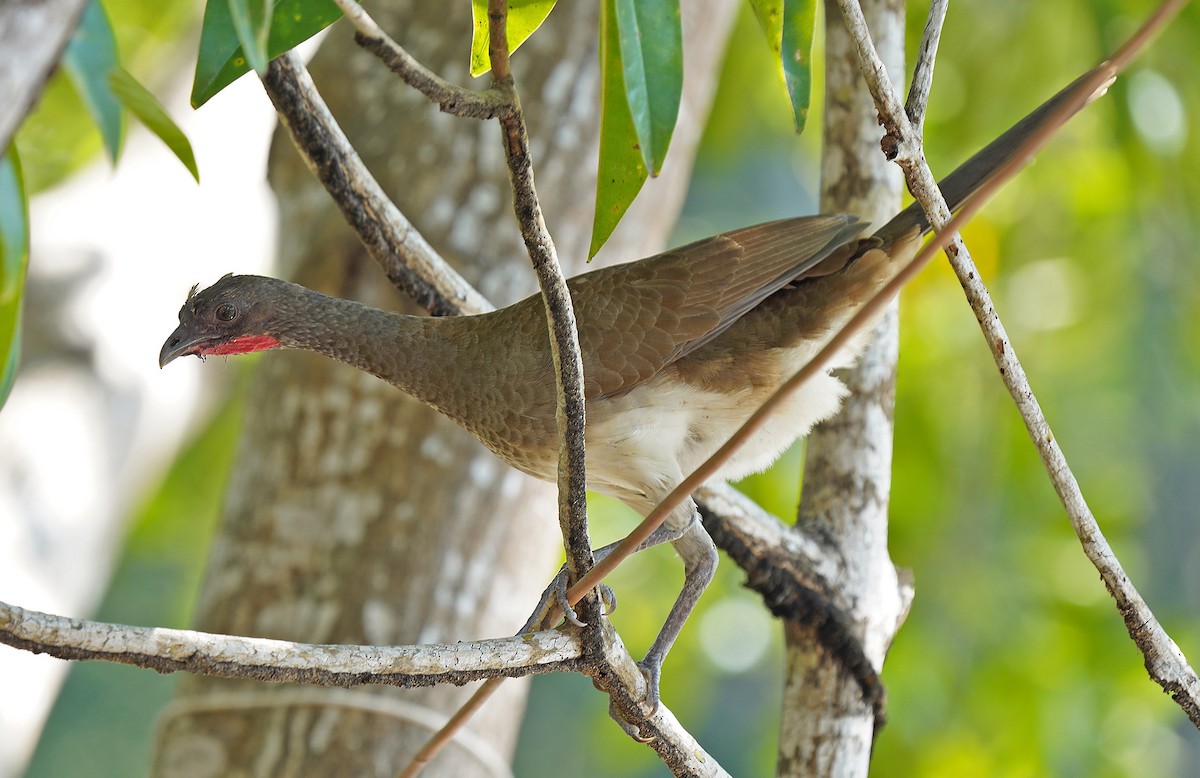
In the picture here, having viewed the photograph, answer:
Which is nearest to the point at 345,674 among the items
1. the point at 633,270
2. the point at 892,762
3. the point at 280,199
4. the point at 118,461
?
the point at 633,270

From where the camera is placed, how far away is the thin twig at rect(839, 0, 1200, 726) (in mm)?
1294

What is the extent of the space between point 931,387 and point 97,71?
11.5 feet

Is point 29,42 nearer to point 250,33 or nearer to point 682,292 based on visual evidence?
point 250,33

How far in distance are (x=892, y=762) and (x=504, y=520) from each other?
1.68 metres

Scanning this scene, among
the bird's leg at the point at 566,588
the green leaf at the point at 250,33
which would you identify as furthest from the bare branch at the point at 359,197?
the green leaf at the point at 250,33

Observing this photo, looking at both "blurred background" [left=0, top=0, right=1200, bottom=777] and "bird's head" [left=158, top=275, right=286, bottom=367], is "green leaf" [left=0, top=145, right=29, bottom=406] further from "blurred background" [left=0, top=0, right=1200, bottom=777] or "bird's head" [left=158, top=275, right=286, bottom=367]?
"blurred background" [left=0, top=0, right=1200, bottom=777]

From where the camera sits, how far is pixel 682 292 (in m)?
1.75

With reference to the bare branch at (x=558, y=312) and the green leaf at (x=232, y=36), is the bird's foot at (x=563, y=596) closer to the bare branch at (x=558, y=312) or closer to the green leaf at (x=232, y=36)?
the bare branch at (x=558, y=312)

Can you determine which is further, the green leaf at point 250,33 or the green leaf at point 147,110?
the green leaf at point 147,110

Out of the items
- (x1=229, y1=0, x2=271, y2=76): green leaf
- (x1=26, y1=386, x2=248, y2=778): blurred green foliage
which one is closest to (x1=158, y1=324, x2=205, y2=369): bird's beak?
(x1=229, y1=0, x2=271, y2=76): green leaf

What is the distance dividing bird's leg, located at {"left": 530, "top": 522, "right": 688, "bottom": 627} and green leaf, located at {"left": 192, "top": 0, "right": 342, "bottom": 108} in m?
0.65

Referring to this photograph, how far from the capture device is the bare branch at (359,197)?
61.5 inches

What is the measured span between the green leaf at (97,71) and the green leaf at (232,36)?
0.54ft

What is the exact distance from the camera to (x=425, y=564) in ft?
8.29
